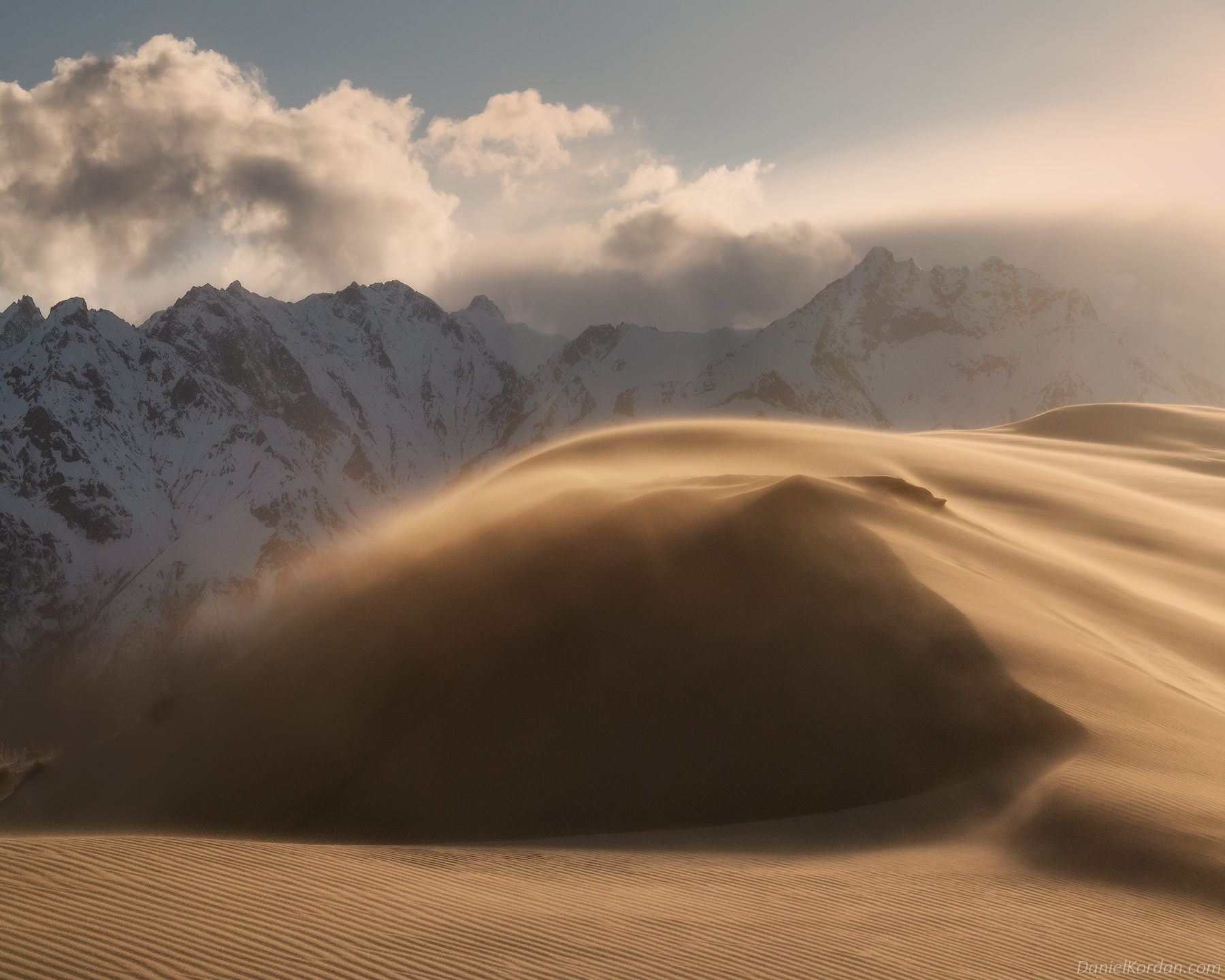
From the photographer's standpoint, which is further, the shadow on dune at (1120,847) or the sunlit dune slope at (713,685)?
the sunlit dune slope at (713,685)

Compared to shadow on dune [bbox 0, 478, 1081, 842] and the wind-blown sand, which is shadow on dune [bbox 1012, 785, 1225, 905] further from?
shadow on dune [bbox 0, 478, 1081, 842]

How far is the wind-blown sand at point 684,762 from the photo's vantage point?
711 cm

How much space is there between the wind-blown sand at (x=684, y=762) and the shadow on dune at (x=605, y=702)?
7 cm

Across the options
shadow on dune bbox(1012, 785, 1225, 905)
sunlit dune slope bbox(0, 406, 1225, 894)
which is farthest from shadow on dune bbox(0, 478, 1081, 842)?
shadow on dune bbox(1012, 785, 1225, 905)

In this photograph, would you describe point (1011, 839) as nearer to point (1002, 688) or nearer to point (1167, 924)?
point (1167, 924)

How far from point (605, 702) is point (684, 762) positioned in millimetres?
2105

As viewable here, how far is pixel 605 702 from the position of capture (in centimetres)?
1467

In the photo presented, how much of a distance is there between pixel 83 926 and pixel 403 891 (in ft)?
8.60

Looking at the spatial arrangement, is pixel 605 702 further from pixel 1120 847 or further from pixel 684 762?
pixel 1120 847

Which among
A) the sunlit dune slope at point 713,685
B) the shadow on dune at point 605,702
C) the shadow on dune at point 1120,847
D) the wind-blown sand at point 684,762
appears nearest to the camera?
the wind-blown sand at point 684,762

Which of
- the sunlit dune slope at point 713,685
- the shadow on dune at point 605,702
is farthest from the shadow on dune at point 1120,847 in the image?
the shadow on dune at point 605,702

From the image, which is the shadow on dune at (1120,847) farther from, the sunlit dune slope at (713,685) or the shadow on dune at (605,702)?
the shadow on dune at (605,702)

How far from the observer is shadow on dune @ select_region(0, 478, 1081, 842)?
41.2ft

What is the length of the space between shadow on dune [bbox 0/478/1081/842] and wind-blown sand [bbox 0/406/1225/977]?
68 mm
